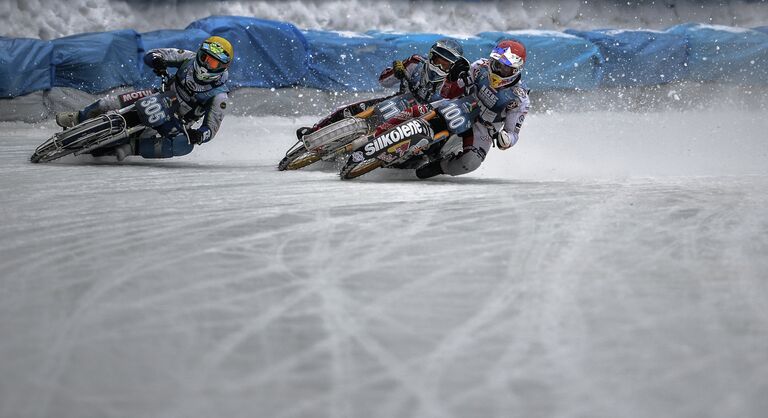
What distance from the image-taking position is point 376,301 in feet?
11.7

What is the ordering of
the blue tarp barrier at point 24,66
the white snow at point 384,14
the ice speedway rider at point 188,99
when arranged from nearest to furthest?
1. the ice speedway rider at point 188,99
2. the blue tarp barrier at point 24,66
3. the white snow at point 384,14

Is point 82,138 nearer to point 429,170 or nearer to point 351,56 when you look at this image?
point 429,170

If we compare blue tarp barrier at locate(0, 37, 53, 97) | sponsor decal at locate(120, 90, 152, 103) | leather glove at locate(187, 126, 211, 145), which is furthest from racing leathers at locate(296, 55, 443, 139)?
blue tarp barrier at locate(0, 37, 53, 97)

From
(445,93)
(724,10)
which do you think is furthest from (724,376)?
(724,10)

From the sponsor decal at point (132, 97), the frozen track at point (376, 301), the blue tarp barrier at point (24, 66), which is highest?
the blue tarp barrier at point (24, 66)

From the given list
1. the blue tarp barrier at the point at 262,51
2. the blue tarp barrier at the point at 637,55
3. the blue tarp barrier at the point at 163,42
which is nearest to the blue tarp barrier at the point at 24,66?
the blue tarp barrier at the point at 163,42

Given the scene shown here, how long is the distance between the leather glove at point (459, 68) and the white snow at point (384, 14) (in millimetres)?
10222

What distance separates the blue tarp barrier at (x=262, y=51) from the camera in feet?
46.6

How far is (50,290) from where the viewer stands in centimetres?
358

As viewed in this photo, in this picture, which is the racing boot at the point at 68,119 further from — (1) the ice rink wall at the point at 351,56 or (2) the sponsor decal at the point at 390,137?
(1) the ice rink wall at the point at 351,56

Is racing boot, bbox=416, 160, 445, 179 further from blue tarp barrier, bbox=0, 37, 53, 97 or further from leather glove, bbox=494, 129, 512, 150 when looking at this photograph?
blue tarp barrier, bbox=0, 37, 53, 97

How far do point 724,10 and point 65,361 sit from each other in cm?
2073

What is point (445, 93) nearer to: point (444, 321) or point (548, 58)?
point (444, 321)

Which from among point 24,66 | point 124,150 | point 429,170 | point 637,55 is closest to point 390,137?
point 429,170
